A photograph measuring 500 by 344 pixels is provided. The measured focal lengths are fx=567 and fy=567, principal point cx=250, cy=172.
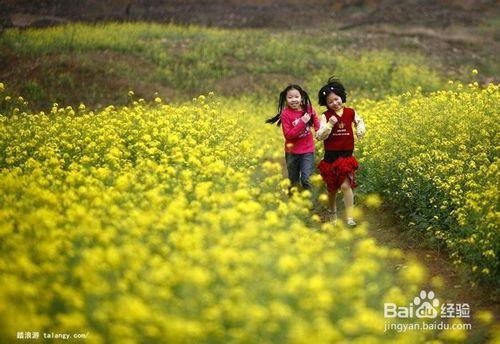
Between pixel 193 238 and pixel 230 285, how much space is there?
511 millimetres

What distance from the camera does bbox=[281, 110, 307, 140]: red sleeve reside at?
23.2 ft

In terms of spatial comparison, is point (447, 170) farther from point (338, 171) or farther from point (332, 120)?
point (332, 120)

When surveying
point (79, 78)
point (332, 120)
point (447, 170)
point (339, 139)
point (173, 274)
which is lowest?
point (173, 274)

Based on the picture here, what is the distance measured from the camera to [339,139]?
6.75 m

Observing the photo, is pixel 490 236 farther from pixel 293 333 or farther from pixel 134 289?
pixel 134 289

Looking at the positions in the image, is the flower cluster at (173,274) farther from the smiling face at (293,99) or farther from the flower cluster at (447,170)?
the smiling face at (293,99)

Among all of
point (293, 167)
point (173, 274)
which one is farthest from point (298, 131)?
point (173, 274)

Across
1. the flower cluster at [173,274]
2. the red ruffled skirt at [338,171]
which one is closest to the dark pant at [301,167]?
the red ruffled skirt at [338,171]

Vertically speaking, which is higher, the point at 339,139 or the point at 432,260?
the point at 339,139

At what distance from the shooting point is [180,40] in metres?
23.4

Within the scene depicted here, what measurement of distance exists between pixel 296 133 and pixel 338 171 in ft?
2.60

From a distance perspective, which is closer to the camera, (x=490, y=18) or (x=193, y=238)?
(x=193, y=238)

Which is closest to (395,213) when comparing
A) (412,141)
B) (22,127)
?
(412,141)

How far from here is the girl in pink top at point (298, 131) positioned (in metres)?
7.16
